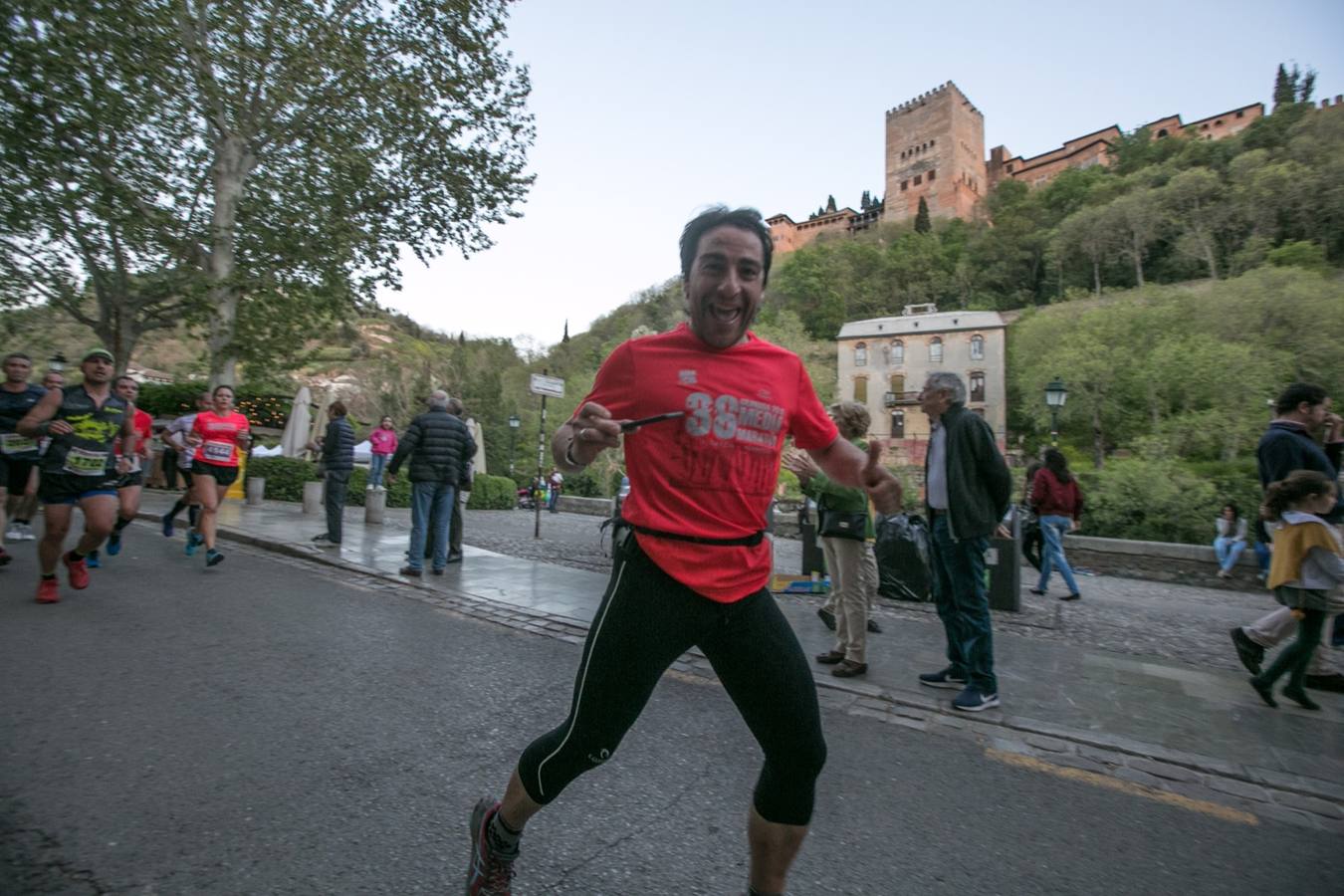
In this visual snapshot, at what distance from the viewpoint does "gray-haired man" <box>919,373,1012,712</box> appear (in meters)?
4.26

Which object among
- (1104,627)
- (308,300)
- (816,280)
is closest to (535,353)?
(816,280)

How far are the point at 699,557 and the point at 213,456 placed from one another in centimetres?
751

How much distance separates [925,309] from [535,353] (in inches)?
1446

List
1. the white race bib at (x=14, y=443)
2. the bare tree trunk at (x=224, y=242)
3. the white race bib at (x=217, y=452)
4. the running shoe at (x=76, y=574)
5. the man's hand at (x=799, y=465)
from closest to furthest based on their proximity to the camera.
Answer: the man's hand at (x=799, y=465), the running shoe at (x=76, y=574), the white race bib at (x=14, y=443), the white race bib at (x=217, y=452), the bare tree trunk at (x=224, y=242)

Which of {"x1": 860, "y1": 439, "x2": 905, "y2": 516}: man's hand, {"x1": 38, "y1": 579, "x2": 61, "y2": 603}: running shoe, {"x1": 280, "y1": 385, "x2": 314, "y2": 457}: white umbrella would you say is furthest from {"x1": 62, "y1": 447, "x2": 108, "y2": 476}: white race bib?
{"x1": 280, "y1": 385, "x2": 314, "y2": 457}: white umbrella

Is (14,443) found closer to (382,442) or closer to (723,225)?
(723,225)

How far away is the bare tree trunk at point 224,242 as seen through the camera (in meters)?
15.6

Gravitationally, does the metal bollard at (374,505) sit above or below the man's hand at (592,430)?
below

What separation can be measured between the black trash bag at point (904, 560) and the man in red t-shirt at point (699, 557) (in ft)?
20.9

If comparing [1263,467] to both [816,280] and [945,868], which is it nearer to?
[945,868]

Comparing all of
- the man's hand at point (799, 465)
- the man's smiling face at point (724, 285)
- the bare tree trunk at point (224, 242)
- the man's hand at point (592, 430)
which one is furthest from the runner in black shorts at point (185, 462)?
the man's smiling face at point (724, 285)

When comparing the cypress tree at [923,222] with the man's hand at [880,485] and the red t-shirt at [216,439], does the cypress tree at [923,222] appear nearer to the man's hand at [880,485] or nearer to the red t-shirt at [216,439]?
the red t-shirt at [216,439]

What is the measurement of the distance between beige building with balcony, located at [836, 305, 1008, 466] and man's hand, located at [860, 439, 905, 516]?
52514mm

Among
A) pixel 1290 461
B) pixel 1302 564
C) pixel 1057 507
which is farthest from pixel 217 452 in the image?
pixel 1057 507
